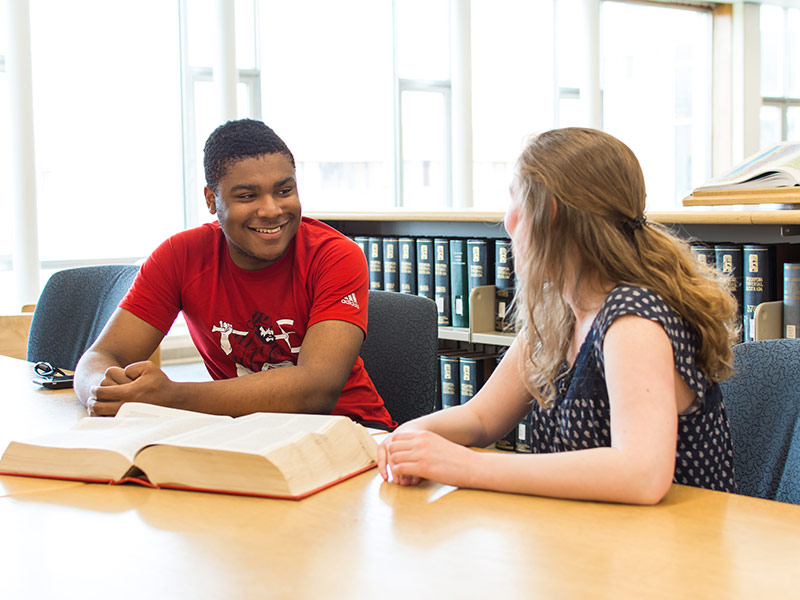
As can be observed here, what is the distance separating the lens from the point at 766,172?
212 centimetres

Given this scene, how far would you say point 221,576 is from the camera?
2.65 ft

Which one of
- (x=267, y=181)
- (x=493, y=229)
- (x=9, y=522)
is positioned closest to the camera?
(x=9, y=522)

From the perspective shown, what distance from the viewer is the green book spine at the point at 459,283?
110 inches

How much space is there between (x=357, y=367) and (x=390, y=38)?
5129mm

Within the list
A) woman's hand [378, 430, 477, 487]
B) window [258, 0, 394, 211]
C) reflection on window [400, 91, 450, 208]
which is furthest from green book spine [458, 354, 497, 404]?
reflection on window [400, 91, 450, 208]

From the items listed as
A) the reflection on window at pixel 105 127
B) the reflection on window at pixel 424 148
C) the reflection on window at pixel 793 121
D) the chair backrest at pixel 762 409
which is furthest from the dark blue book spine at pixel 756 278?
the reflection on window at pixel 793 121

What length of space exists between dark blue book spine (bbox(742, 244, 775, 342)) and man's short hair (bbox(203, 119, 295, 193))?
3.91 ft

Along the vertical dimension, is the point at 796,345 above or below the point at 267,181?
below

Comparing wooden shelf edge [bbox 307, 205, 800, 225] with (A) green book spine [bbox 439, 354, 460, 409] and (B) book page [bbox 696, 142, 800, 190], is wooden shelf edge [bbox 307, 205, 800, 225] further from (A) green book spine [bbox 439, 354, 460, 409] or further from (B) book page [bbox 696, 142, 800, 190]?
(A) green book spine [bbox 439, 354, 460, 409]

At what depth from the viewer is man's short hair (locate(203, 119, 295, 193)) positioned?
1733 mm

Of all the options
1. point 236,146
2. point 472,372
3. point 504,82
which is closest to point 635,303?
point 236,146

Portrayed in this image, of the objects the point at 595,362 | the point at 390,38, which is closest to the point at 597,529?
the point at 595,362

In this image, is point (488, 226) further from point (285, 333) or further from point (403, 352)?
point (285, 333)

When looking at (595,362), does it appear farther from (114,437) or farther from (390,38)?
(390,38)
